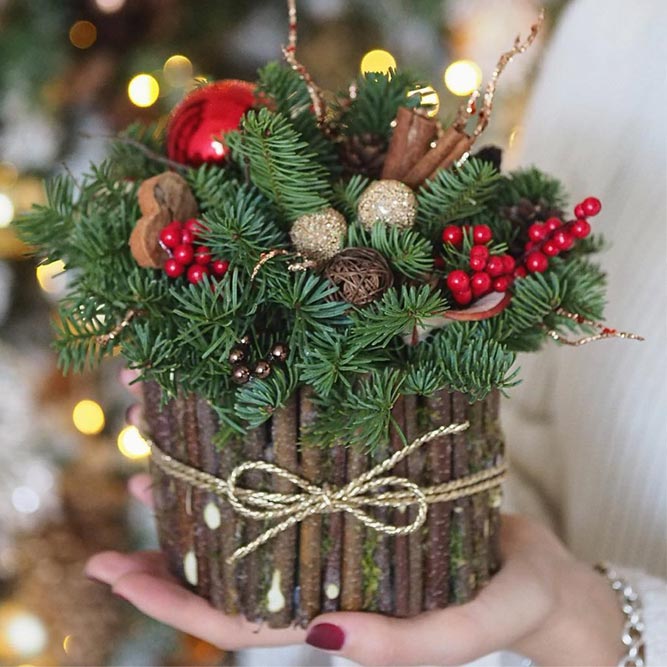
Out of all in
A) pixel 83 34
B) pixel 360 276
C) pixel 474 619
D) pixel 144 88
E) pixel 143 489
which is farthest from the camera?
pixel 83 34

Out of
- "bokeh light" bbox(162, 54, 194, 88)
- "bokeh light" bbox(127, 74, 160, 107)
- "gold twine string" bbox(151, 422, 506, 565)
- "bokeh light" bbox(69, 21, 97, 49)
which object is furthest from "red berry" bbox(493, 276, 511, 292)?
"bokeh light" bbox(69, 21, 97, 49)

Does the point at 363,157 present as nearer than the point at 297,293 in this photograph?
No

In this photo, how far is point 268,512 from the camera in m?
0.55

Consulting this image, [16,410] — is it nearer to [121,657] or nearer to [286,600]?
[121,657]

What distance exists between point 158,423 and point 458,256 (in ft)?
0.91

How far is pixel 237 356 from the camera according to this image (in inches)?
19.1

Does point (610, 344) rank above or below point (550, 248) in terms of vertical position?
below

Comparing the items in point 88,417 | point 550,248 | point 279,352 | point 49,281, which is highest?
point 550,248

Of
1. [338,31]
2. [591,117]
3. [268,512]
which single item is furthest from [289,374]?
[338,31]

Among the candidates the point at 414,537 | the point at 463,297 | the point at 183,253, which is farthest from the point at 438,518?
the point at 183,253

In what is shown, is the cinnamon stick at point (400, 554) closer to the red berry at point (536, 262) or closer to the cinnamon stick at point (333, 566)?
the cinnamon stick at point (333, 566)

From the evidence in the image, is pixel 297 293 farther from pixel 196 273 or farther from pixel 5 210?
pixel 5 210

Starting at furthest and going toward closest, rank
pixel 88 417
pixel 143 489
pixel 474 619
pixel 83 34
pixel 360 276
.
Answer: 1. pixel 88 417
2. pixel 83 34
3. pixel 143 489
4. pixel 474 619
5. pixel 360 276

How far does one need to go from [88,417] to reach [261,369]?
1017mm
